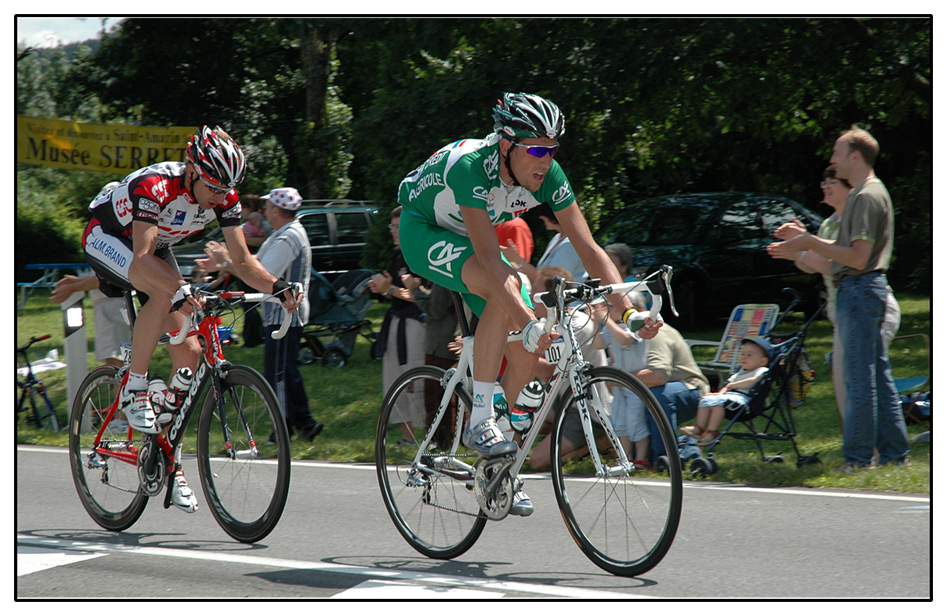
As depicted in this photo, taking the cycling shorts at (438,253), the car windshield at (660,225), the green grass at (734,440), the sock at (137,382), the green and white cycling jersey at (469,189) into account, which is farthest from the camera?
the car windshield at (660,225)

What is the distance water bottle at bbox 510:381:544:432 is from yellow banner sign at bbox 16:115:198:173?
10412 mm

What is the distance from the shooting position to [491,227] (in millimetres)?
4656

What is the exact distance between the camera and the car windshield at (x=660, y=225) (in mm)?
13655

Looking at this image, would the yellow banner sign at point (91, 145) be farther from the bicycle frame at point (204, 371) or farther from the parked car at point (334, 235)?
the bicycle frame at point (204, 371)

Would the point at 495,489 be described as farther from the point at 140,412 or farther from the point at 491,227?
the point at 140,412

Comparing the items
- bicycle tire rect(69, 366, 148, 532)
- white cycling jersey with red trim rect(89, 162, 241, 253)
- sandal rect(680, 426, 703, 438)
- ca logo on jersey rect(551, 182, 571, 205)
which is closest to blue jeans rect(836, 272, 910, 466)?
sandal rect(680, 426, 703, 438)

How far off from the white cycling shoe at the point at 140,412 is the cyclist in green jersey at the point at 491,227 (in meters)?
1.75

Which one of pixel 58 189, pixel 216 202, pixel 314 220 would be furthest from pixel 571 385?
pixel 58 189

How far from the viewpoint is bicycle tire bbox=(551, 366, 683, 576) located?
426cm

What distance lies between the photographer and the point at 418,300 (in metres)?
8.55

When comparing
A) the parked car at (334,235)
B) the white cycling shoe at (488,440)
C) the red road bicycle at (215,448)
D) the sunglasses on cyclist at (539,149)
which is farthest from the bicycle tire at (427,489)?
the parked car at (334,235)

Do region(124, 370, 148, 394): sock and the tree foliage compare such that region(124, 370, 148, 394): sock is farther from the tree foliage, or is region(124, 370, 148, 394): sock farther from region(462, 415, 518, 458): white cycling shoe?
the tree foliage

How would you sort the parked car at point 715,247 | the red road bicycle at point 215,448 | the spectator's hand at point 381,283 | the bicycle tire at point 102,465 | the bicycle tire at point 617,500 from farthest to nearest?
the parked car at point 715,247, the spectator's hand at point 381,283, the bicycle tire at point 102,465, the red road bicycle at point 215,448, the bicycle tire at point 617,500

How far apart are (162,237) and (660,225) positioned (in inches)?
353
